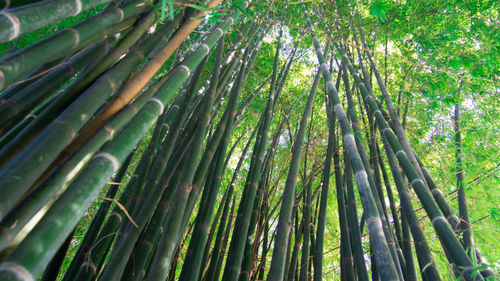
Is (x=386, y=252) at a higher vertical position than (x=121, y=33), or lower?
lower

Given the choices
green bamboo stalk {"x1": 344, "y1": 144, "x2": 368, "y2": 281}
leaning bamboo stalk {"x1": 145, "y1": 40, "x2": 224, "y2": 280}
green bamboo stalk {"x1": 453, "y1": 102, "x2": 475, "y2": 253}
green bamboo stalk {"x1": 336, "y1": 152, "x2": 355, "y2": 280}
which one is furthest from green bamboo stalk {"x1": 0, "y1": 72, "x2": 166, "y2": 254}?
green bamboo stalk {"x1": 453, "y1": 102, "x2": 475, "y2": 253}

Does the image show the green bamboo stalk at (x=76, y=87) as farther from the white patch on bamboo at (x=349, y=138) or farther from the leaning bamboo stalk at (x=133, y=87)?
the white patch on bamboo at (x=349, y=138)

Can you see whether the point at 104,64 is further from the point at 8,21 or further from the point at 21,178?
the point at 21,178

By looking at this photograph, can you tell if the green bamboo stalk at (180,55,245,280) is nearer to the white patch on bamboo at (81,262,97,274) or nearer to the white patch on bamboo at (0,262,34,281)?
the white patch on bamboo at (81,262,97,274)

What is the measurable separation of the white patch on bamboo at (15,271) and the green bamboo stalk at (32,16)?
1.62 feet

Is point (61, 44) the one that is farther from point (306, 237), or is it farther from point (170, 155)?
point (306, 237)

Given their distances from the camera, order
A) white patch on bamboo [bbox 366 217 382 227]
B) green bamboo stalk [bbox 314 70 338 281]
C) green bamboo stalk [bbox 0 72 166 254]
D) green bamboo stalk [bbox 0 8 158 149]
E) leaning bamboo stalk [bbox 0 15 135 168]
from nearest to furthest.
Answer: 1. green bamboo stalk [bbox 0 72 166 254]
2. leaning bamboo stalk [bbox 0 15 135 168]
3. green bamboo stalk [bbox 0 8 158 149]
4. white patch on bamboo [bbox 366 217 382 227]
5. green bamboo stalk [bbox 314 70 338 281]

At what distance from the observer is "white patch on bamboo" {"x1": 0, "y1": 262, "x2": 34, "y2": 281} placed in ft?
1.75

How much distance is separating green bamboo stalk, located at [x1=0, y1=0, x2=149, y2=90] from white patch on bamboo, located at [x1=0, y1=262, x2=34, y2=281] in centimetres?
47

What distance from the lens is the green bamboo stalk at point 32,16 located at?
68cm

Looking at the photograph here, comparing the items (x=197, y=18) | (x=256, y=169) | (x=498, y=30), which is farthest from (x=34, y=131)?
(x=498, y=30)

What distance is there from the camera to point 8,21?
2.22 feet

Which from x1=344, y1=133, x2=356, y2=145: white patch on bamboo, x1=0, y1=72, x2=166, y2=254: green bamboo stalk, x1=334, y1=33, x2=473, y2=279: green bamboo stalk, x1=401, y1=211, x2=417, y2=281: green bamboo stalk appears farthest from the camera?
x1=401, y1=211, x2=417, y2=281: green bamboo stalk

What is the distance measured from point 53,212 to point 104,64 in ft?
2.16
